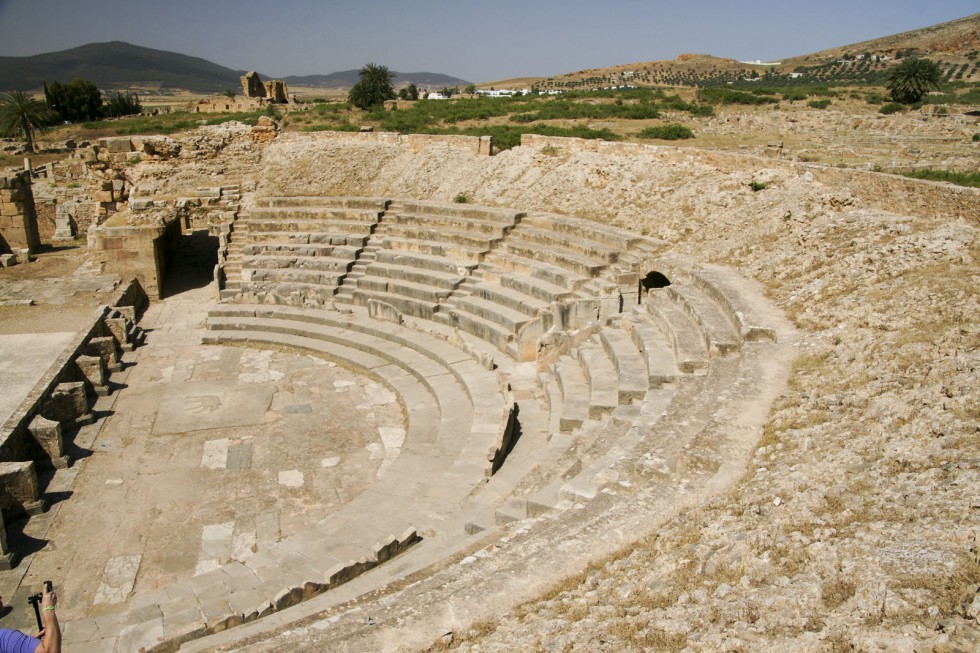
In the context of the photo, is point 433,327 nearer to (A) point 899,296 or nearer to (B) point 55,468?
(B) point 55,468

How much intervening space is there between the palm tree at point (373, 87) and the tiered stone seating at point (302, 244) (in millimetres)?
18258

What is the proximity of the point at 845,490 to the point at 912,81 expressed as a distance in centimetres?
2517

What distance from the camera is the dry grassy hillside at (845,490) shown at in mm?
3455

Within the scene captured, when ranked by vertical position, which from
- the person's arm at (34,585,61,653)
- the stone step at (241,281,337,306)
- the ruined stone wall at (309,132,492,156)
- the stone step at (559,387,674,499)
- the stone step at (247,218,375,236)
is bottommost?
the stone step at (241,281,337,306)

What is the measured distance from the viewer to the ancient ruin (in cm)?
431

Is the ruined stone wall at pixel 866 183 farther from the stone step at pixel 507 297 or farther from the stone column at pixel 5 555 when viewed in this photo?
the stone column at pixel 5 555

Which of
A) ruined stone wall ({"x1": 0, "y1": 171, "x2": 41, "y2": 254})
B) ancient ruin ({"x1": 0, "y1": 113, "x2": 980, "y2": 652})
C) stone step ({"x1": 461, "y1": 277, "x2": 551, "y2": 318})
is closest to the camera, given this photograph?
ancient ruin ({"x1": 0, "y1": 113, "x2": 980, "y2": 652})

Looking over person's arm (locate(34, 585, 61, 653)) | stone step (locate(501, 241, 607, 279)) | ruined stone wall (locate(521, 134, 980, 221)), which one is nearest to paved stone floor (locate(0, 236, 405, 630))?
person's arm (locate(34, 585, 61, 653))

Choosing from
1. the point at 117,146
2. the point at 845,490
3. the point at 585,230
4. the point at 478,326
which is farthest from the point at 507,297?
the point at 117,146

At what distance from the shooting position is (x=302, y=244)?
54.6ft

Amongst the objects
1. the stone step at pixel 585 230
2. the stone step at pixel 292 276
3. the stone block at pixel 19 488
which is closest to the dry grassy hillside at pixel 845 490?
the stone step at pixel 585 230

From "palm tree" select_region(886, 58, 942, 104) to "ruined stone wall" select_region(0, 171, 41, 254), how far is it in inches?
1080

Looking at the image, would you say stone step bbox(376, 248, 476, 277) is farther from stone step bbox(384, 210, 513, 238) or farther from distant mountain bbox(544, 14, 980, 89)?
distant mountain bbox(544, 14, 980, 89)

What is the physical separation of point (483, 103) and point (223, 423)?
21802 mm
